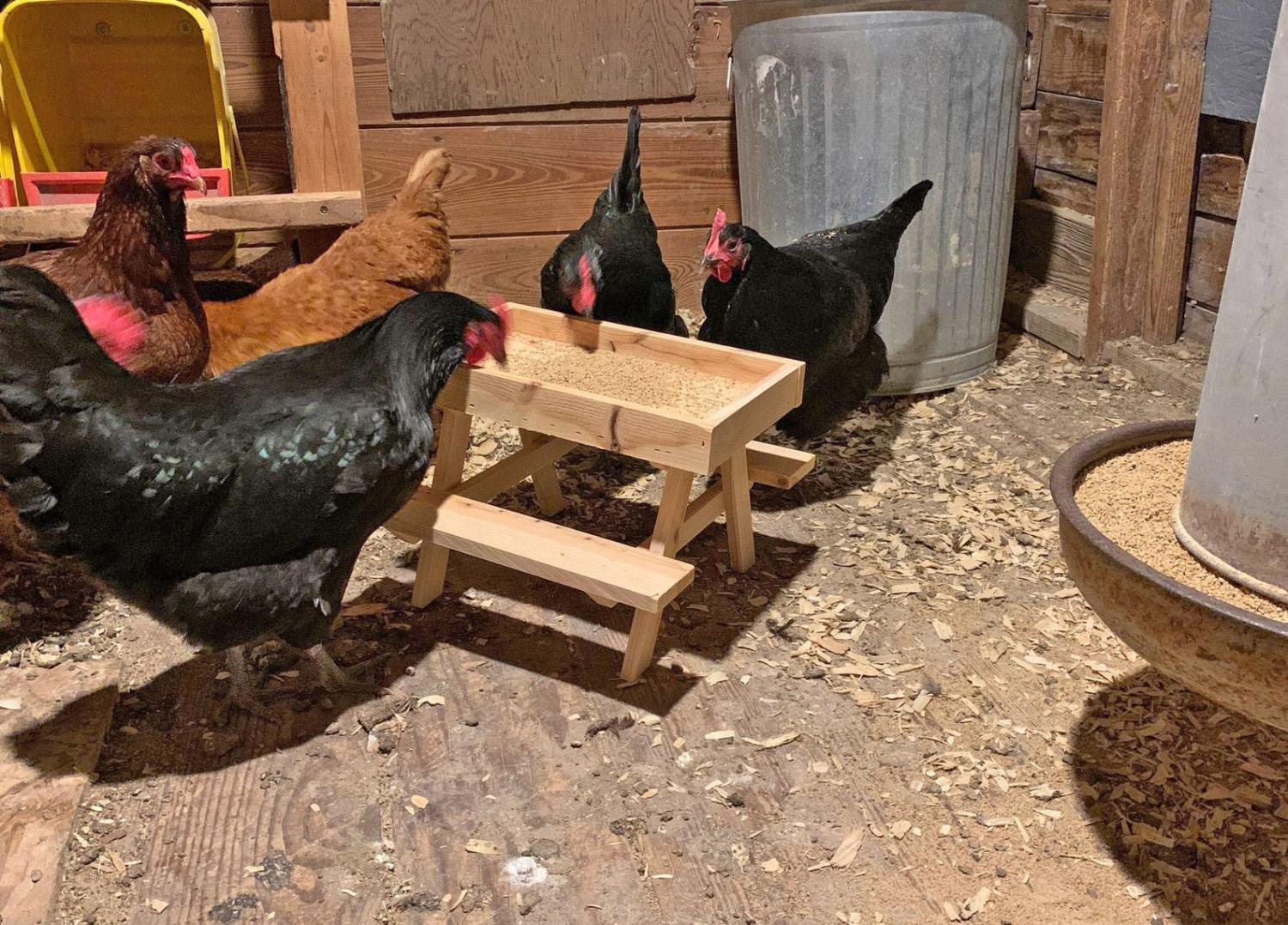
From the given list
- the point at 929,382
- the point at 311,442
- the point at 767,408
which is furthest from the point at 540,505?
the point at 929,382

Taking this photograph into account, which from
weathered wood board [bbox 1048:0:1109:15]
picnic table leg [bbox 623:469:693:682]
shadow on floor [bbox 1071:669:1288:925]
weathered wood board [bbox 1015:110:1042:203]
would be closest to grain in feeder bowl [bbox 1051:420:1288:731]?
shadow on floor [bbox 1071:669:1288:925]

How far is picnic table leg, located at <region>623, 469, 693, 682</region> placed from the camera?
7.71 ft

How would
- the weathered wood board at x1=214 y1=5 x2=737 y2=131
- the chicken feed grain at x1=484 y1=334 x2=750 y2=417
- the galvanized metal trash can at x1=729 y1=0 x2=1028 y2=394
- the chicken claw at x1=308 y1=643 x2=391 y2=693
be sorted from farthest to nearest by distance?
the weathered wood board at x1=214 y1=5 x2=737 y2=131 → the galvanized metal trash can at x1=729 y1=0 x2=1028 y2=394 → the chicken feed grain at x1=484 y1=334 x2=750 y2=417 → the chicken claw at x1=308 y1=643 x2=391 y2=693

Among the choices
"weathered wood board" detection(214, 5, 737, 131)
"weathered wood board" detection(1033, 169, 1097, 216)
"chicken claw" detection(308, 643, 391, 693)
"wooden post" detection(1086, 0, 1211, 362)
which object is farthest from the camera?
"weathered wood board" detection(1033, 169, 1097, 216)

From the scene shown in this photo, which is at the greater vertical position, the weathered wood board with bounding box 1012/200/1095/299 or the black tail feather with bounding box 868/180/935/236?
the black tail feather with bounding box 868/180/935/236

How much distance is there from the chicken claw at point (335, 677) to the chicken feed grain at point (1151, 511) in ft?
5.48

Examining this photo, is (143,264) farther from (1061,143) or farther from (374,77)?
(1061,143)

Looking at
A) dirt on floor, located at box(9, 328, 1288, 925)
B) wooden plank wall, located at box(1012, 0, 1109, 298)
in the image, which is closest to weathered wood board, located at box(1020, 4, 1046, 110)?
wooden plank wall, located at box(1012, 0, 1109, 298)

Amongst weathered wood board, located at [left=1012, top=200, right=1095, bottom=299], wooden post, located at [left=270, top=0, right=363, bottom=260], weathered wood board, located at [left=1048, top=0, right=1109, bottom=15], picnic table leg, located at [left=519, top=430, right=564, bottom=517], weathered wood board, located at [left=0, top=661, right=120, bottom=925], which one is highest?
weathered wood board, located at [left=1048, top=0, right=1109, bottom=15]

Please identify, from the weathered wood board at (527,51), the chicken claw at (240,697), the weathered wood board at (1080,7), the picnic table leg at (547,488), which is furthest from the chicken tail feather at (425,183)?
the weathered wood board at (1080,7)

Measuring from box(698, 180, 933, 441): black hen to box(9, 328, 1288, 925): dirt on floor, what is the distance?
0.55 meters

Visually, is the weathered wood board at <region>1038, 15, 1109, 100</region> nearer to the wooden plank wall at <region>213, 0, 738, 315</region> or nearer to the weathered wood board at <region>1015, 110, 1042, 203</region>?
the weathered wood board at <region>1015, 110, 1042, 203</region>

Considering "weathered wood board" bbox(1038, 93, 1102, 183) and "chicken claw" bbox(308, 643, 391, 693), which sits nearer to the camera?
"chicken claw" bbox(308, 643, 391, 693)

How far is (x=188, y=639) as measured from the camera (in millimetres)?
2051
